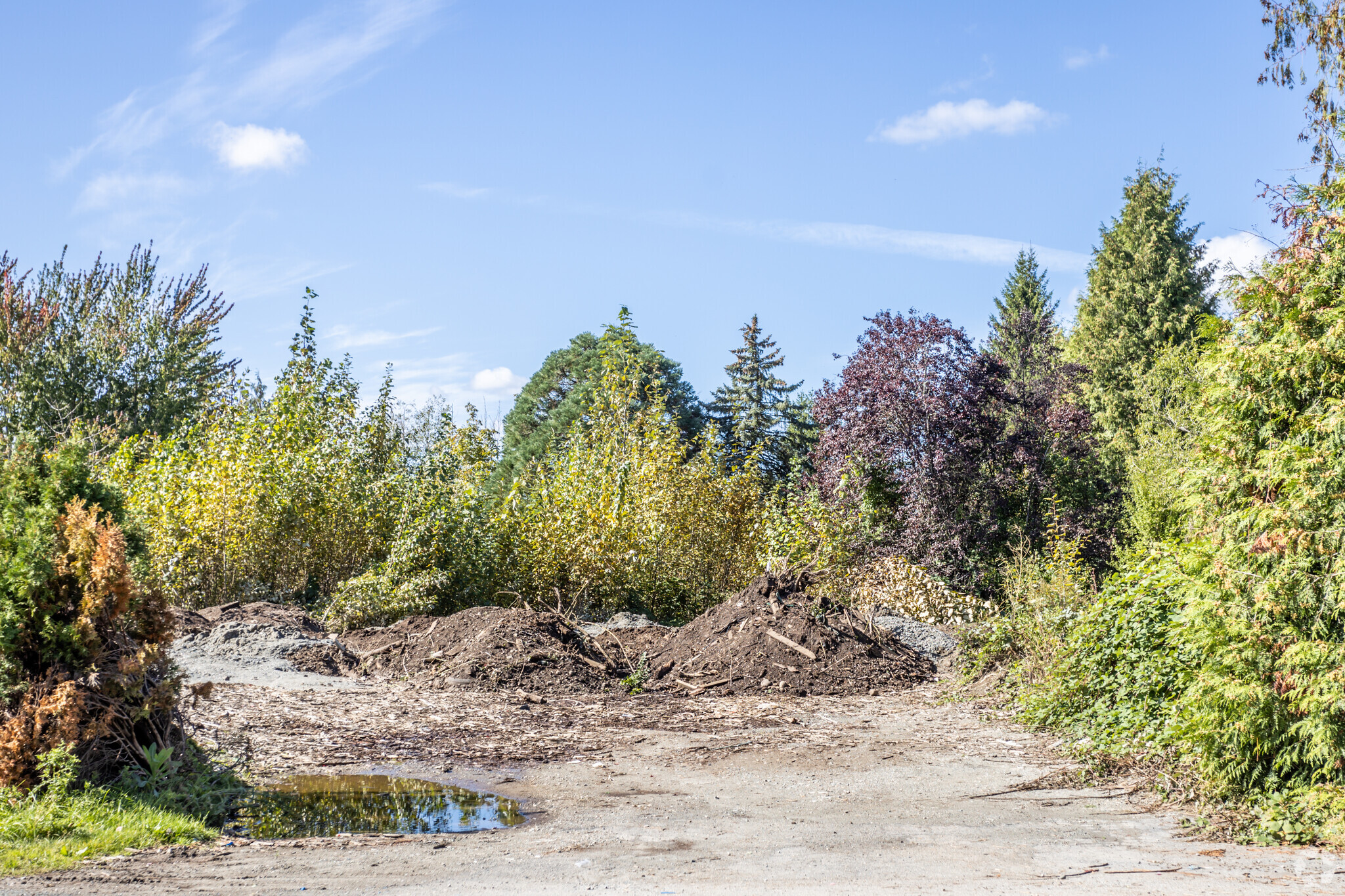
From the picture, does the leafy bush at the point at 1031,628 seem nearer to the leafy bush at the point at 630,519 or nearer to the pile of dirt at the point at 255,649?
the leafy bush at the point at 630,519

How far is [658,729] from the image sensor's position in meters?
9.06

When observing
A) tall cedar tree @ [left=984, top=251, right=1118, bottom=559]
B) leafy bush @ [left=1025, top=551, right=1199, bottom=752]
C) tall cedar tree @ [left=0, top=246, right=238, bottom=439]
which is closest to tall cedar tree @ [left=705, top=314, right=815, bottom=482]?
tall cedar tree @ [left=984, top=251, right=1118, bottom=559]

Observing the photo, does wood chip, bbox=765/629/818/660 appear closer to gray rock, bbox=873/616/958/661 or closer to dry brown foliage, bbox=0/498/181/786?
gray rock, bbox=873/616/958/661

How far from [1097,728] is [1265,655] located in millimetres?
2179

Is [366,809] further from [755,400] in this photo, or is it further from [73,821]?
[755,400]

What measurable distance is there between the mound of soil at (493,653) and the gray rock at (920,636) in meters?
4.14

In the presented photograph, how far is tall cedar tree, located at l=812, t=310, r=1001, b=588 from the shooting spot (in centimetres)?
1712

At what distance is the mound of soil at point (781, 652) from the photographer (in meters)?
11.3

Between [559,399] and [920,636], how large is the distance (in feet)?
74.3

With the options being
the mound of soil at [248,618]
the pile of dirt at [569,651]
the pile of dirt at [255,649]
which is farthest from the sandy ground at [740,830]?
the mound of soil at [248,618]

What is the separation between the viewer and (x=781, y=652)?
11.8 meters

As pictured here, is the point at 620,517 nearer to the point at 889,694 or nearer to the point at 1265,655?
the point at 889,694

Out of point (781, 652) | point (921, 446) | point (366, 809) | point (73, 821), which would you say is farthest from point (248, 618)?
point (921, 446)

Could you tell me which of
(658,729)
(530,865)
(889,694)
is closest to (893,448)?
(889,694)
